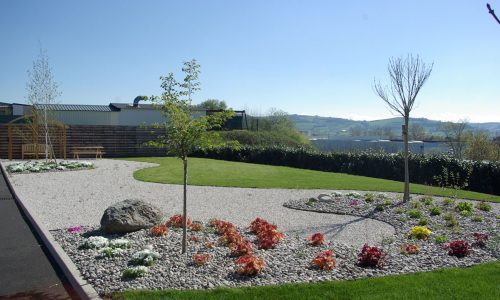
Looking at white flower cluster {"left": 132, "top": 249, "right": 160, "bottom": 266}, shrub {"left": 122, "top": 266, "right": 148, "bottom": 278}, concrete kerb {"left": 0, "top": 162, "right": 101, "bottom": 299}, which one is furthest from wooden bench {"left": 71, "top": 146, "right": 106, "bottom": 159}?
shrub {"left": 122, "top": 266, "right": 148, "bottom": 278}

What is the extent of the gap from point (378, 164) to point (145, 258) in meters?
16.3

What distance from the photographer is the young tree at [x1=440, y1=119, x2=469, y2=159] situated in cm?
2792

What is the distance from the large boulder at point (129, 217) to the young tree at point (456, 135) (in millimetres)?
21562

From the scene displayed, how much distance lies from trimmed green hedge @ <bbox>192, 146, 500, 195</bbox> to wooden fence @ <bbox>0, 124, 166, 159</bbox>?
519 cm

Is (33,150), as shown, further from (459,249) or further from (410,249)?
(459,249)

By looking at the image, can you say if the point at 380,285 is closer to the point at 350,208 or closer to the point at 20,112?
the point at 350,208

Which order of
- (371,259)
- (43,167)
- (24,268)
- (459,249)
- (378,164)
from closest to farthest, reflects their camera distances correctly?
1. (371,259)
2. (24,268)
3. (459,249)
4. (43,167)
5. (378,164)

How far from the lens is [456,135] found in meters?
30.8

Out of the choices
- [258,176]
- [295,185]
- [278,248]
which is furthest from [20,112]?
[278,248]

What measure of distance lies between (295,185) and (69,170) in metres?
10.7

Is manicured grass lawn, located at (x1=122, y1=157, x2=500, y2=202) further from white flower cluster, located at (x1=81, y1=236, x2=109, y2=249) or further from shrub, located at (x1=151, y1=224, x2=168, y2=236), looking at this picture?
white flower cluster, located at (x1=81, y1=236, x2=109, y2=249)

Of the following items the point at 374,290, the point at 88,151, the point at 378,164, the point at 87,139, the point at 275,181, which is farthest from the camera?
the point at 87,139

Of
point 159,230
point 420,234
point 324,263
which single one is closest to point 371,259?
point 324,263

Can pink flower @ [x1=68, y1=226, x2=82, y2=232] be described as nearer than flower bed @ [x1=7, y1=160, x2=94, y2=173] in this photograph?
Yes
